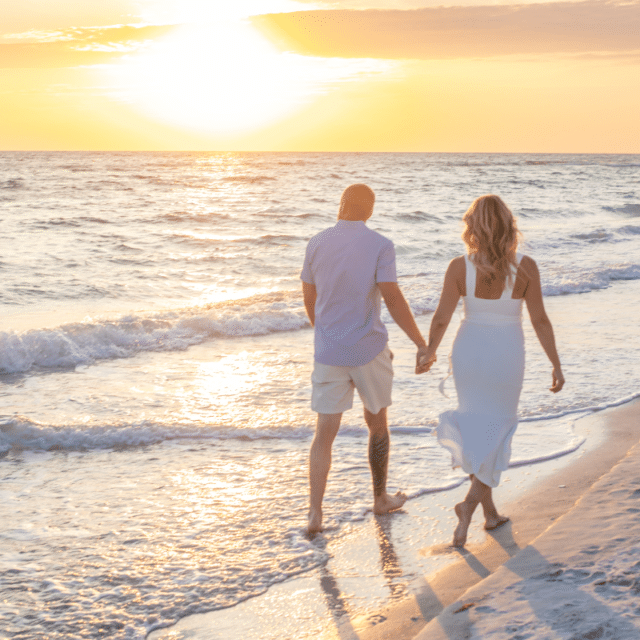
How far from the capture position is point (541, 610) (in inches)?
92.0

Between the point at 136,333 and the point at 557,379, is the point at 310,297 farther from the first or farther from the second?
the point at 136,333

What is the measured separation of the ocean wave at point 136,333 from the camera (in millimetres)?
7895

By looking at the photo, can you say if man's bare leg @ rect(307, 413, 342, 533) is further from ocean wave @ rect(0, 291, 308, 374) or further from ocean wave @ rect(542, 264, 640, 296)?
ocean wave @ rect(542, 264, 640, 296)

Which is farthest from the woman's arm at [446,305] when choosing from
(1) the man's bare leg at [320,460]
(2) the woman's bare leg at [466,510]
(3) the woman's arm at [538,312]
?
(2) the woman's bare leg at [466,510]

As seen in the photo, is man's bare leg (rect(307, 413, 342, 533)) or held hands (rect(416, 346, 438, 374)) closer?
held hands (rect(416, 346, 438, 374))

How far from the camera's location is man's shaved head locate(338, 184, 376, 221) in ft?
11.3

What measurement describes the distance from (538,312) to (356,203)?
1.08m

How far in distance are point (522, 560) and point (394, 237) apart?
1933 cm

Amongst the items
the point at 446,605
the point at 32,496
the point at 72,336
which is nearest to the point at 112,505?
the point at 32,496

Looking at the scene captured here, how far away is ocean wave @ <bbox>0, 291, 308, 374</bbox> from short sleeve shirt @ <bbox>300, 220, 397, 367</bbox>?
5267mm

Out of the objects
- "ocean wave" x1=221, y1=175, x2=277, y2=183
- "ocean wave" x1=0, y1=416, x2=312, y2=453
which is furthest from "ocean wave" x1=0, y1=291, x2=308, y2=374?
"ocean wave" x1=221, y1=175, x2=277, y2=183

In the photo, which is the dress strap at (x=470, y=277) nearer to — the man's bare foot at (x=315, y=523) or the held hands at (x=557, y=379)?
the held hands at (x=557, y=379)

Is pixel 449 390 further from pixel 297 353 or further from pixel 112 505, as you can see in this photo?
pixel 112 505

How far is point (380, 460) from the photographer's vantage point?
3.78 metres
